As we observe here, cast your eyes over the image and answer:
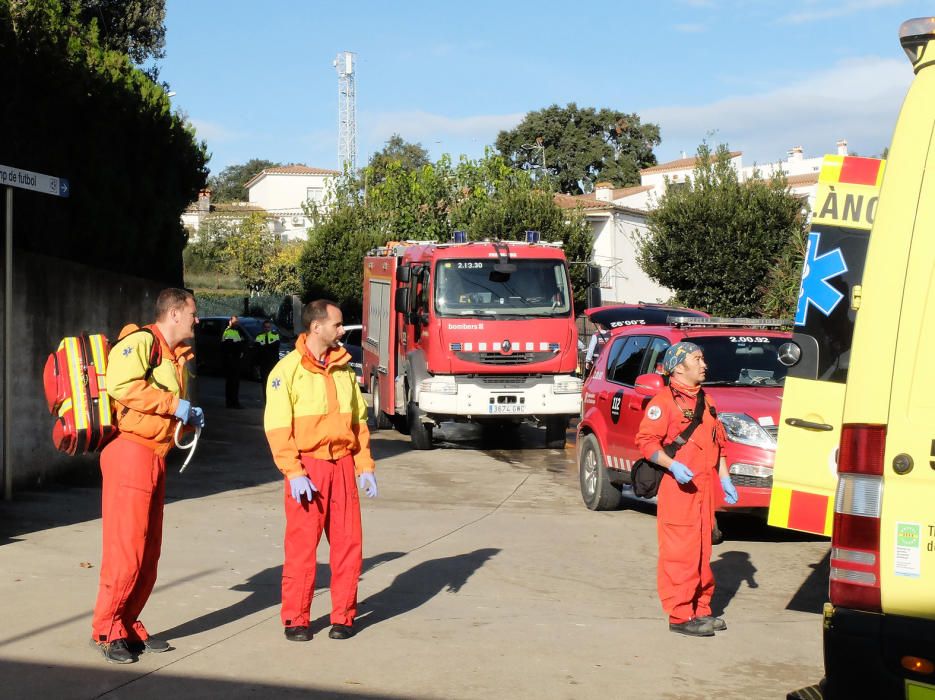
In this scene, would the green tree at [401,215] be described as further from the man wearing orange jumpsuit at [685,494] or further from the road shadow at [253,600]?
the man wearing orange jumpsuit at [685,494]

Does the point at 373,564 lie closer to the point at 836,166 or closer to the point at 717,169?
the point at 836,166

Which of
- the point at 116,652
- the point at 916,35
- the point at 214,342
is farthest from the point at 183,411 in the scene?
the point at 214,342

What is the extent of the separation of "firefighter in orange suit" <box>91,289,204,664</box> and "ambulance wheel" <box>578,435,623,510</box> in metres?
6.10

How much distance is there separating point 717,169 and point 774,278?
6759 millimetres

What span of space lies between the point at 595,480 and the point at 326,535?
225 inches

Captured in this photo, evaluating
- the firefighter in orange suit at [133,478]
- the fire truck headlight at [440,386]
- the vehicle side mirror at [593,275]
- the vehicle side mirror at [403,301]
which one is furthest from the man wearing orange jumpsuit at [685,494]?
the vehicle side mirror at [593,275]

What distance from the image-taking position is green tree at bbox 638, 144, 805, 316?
Result: 33531 millimetres

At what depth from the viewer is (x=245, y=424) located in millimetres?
19500

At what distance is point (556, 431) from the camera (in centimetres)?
1786

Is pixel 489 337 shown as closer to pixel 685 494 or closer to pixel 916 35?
pixel 685 494

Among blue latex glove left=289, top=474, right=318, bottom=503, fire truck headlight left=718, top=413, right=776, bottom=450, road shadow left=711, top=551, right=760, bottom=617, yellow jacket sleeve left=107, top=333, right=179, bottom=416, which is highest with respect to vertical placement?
yellow jacket sleeve left=107, top=333, right=179, bottom=416

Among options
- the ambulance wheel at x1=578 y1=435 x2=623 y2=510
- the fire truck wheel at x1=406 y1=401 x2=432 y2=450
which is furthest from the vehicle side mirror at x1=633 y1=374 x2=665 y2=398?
the fire truck wheel at x1=406 y1=401 x2=432 y2=450

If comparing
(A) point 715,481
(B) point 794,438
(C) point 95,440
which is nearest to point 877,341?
(B) point 794,438

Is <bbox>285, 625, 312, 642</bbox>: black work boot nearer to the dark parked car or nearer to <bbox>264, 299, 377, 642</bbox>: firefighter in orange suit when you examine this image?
<bbox>264, 299, 377, 642</bbox>: firefighter in orange suit
